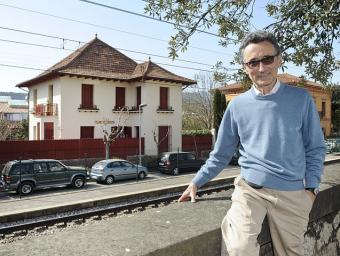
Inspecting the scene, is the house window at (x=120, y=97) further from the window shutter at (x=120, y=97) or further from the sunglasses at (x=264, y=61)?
the sunglasses at (x=264, y=61)

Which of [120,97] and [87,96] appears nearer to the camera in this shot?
[87,96]

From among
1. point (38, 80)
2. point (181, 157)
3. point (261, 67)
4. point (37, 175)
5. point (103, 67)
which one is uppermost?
point (103, 67)

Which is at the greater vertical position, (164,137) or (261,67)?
(261,67)

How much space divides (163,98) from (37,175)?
51.8 ft

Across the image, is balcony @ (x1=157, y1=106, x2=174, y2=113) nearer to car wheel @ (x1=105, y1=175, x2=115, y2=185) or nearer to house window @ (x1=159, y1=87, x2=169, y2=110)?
house window @ (x1=159, y1=87, x2=169, y2=110)

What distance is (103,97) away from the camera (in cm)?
3094

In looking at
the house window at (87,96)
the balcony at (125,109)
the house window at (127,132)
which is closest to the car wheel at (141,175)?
the house window at (87,96)

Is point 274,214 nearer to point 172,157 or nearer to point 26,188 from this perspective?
point 26,188

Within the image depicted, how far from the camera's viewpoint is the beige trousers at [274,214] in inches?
91.6

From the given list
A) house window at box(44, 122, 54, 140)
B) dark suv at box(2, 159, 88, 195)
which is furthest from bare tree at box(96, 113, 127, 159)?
dark suv at box(2, 159, 88, 195)

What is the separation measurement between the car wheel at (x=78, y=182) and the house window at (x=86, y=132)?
9999 millimetres

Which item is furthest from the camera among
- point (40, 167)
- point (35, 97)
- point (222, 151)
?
point (35, 97)

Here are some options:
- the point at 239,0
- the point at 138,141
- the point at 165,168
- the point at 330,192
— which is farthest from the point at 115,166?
the point at 330,192

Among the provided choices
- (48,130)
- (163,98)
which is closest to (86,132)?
(48,130)
